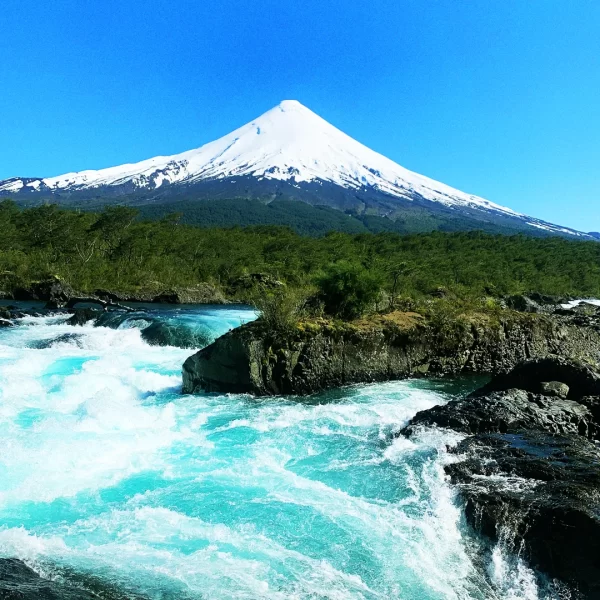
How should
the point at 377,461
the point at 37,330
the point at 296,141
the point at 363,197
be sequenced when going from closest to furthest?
the point at 377,461, the point at 37,330, the point at 363,197, the point at 296,141

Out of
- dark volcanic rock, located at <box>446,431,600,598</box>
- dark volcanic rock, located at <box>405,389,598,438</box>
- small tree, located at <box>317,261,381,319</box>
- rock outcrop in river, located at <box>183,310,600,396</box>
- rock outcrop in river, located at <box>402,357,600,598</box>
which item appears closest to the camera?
dark volcanic rock, located at <box>446,431,600,598</box>

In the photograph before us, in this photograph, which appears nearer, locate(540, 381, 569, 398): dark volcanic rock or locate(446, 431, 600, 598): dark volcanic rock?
locate(446, 431, 600, 598): dark volcanic rock

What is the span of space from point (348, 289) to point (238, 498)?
765 cm

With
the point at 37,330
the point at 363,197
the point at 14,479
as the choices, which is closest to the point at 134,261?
the point at 37,330

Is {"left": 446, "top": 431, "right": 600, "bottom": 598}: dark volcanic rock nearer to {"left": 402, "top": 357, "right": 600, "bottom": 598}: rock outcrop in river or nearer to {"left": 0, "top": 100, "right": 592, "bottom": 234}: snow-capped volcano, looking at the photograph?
{"left": 402, "top": 357, "right": 600, "bottom": 598}: rock outcrop in river

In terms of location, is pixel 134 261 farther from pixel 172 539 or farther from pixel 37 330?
pixel 172 539

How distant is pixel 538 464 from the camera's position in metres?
5.86

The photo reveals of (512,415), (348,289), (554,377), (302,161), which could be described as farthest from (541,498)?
Answer: (302,161)

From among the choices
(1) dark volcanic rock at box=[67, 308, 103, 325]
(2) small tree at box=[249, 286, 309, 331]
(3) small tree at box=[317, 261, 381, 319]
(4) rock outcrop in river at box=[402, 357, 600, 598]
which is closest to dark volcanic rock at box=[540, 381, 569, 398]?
A: (4) rock outcrop in river at box=[402, 357, 600, 598]

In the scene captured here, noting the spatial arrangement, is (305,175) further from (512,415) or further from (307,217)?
(512,415)

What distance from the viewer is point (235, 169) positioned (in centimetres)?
18250

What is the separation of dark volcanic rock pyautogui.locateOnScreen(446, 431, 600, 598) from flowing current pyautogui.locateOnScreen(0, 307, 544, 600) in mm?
247

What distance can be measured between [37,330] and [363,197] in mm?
149913

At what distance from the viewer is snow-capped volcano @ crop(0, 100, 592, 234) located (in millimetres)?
163625
